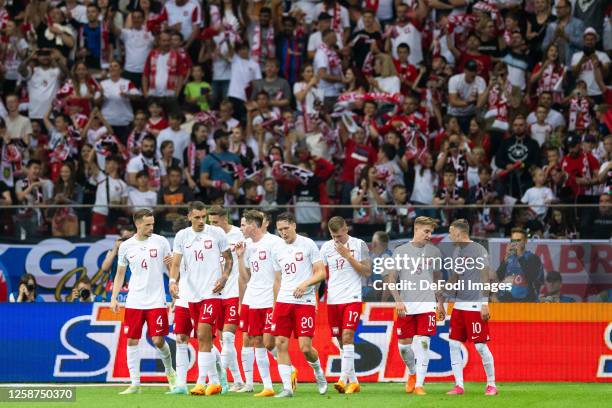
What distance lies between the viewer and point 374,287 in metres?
20.3

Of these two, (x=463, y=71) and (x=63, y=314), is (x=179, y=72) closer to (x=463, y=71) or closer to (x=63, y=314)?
(x=463, y=71)

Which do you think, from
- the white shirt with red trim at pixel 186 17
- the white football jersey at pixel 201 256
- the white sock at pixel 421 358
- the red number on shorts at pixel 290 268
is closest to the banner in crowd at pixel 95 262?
the white sock at pixel 421 358

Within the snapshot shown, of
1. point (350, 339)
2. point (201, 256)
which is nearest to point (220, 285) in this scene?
point (201, 256)

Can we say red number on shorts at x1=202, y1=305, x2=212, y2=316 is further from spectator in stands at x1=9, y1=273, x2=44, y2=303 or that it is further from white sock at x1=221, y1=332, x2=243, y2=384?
spectator in stands at x1=9, y1=273, x2=44, y2=303

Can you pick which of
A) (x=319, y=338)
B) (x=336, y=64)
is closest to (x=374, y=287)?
(x=319, y=338)

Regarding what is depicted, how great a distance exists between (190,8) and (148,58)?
4.99ft

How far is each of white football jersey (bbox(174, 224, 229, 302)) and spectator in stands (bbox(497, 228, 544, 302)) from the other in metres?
4.67

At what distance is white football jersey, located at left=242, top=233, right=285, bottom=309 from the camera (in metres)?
17.7

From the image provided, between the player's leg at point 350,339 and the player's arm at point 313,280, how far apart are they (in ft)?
3.24

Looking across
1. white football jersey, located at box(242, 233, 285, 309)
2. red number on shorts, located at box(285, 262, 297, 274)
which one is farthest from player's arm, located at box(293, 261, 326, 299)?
white football jersey, located at box(242, 233, 285, 309)

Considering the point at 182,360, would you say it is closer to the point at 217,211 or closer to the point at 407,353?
the point at 217,211

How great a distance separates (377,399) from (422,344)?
1283 mm

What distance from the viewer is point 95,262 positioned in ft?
67.5

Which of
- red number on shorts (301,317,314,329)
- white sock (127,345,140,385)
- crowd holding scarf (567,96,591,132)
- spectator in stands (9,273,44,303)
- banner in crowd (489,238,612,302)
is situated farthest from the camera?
crowd holding scarf (567,96,591,132)
